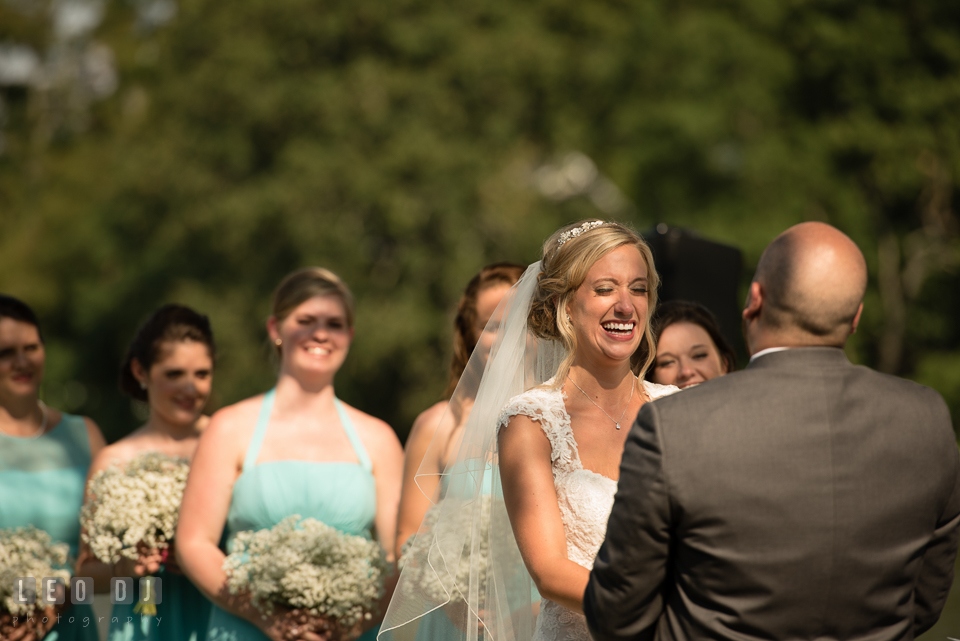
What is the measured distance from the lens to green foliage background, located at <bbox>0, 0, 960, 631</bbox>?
15.6m

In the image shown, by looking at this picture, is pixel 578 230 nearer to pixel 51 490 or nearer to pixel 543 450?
pixel 543 450

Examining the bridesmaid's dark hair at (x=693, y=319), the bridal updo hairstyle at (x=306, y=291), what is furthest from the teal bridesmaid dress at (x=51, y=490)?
the bridesmaid's dark hair at (x=693, y=319)

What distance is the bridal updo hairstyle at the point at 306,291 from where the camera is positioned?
482 cm

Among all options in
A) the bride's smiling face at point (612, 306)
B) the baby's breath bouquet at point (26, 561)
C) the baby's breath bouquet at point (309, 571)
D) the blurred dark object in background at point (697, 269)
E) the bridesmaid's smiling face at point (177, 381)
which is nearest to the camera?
the bride's smiling face at point (612, 306)

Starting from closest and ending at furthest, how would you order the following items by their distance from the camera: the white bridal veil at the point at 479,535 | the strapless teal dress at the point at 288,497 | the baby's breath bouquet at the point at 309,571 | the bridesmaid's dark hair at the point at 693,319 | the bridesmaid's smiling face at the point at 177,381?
the white bridal veil at the point at 479,535, the baby's breath bouquet at the point at 309,571, the strapless teal dress at the point at 288,497, the bridesmaid's dark hair at the point at 693,319, the bridesmaid's smiling face at the point at 177,381

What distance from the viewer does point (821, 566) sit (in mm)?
2246

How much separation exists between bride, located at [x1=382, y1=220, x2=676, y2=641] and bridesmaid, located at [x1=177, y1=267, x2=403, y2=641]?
0.95 m

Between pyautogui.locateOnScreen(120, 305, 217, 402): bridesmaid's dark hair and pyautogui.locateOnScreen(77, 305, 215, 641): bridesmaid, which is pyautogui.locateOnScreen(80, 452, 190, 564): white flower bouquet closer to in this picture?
pyautogui.locateOnScreen(77, 305, 215, 641): bridesmaid

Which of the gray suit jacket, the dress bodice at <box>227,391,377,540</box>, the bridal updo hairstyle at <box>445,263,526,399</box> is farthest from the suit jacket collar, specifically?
the dress bodice at <box>227,391,377,540</box>

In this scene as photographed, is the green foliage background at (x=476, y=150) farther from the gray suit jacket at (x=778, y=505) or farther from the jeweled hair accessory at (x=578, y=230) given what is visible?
the gray suit jacket at (x=778, y=505)

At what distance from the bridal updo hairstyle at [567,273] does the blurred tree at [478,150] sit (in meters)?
12.0

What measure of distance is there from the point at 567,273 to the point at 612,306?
0.20 m

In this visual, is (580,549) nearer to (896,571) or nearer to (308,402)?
(896,571)
